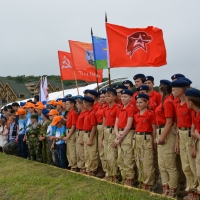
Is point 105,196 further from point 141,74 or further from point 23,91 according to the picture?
point 23,91

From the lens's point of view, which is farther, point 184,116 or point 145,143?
point 145,143

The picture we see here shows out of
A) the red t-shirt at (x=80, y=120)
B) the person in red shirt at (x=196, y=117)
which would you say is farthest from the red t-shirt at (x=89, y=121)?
the person in red shirt at (x=196, y=117)

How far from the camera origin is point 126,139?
4641 millimetres

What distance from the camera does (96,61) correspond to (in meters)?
7.99

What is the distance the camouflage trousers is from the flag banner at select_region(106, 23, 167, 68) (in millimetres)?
2725

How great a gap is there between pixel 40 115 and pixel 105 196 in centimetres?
399

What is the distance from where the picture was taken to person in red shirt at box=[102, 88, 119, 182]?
4949 millimetres

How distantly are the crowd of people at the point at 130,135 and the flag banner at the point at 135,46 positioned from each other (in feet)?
2.20

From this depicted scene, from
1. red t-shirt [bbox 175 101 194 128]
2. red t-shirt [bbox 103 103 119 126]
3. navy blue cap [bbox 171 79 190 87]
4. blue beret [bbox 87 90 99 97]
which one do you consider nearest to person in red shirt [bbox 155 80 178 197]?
red t-shirt [bbox 175 101 194 128]

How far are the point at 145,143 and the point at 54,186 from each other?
1.78 m

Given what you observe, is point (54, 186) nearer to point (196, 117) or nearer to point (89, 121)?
point (89, 121)

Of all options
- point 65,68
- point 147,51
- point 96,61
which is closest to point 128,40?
point 147,51

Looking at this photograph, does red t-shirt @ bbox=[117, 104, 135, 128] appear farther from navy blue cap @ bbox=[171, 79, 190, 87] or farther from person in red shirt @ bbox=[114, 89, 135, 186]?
navy blue cap @ bbox=[171, 79, 190, 87]

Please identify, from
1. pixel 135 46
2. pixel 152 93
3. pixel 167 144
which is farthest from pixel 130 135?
pixel 135 46
